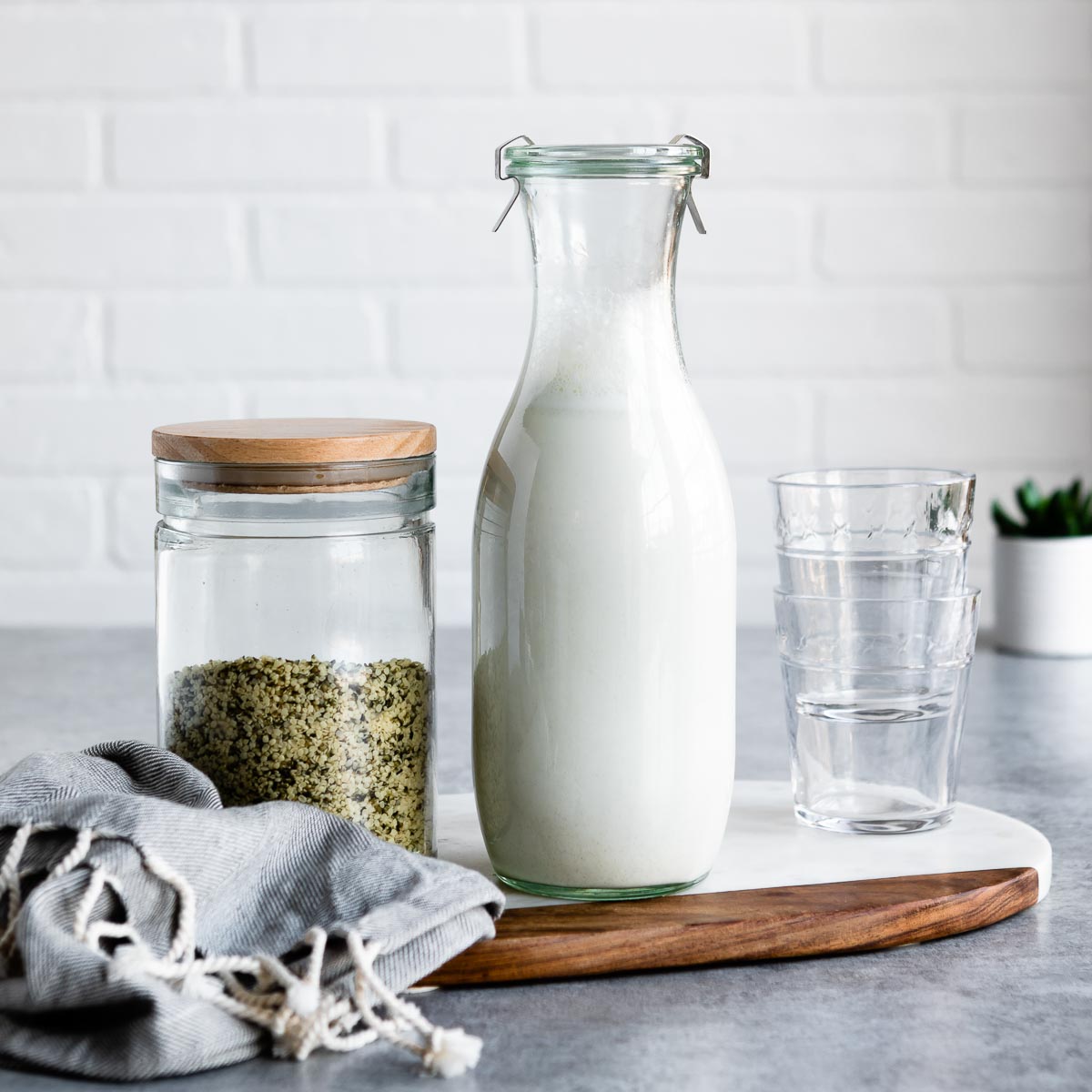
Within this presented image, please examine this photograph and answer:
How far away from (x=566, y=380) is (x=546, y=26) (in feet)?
3.66

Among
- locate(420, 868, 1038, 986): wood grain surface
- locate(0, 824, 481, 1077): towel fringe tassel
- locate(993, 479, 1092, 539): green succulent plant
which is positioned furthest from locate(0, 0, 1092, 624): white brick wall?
locate(0, 824, 481, 1077): towel fringe tassel

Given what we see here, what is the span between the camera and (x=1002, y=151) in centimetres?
171

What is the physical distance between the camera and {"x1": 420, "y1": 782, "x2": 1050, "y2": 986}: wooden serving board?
64 cm

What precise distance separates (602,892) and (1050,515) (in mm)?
960

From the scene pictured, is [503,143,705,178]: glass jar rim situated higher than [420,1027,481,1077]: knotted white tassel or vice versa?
[503,143,705,178]: glass jar rim

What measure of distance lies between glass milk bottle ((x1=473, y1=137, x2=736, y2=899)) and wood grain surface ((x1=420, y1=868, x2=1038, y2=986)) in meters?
0.03

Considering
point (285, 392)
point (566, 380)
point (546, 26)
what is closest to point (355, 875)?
point (566, 380)

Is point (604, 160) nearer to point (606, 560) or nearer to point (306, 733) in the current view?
point (606, 560)

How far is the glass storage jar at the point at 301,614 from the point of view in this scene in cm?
66

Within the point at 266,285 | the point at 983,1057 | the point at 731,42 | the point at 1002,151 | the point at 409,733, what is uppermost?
the point at 731,42

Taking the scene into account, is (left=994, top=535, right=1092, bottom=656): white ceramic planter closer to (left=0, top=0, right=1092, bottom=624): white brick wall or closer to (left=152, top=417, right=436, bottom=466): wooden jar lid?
(left=0, top=0, right=1092, bottom=624): white brick wall

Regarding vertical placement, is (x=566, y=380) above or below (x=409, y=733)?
above

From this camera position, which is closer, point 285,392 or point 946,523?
point 946,523

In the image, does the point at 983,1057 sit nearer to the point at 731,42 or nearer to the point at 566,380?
the point at 566,380
